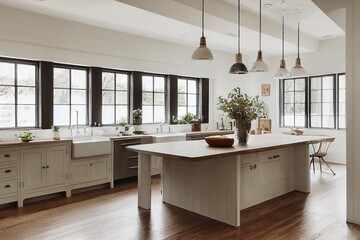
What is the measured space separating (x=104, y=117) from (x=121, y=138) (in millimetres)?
867

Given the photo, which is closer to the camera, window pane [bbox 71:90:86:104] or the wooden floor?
the wooden floor

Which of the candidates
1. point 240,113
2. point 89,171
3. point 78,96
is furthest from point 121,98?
point 240,113

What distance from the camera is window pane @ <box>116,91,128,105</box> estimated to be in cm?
623

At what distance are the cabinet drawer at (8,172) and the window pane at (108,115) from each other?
6.73 ft

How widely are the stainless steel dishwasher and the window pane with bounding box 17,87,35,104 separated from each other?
5.02ft

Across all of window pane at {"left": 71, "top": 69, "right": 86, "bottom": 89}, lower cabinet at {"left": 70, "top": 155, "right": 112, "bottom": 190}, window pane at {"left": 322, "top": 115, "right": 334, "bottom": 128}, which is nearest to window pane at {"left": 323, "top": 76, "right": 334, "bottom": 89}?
window pane at {"left": 322, "top": 115, "right": 334, "bottom": 128}

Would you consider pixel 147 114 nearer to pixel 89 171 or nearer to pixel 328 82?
pixel 89 171

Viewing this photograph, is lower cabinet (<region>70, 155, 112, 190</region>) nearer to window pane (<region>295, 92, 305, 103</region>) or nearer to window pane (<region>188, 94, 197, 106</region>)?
window pane (<region>188, 94, 197, 106</region>)

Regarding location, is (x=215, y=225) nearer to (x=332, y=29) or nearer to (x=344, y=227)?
(x=344, y=227)

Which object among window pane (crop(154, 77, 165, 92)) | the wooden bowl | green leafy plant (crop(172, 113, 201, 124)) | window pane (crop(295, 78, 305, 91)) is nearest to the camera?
the wooden bowl

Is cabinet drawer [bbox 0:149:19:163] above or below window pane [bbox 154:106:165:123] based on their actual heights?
below

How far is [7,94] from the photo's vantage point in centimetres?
482

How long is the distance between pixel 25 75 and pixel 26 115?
643 mm

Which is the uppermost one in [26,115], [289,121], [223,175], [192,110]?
[192,110]
